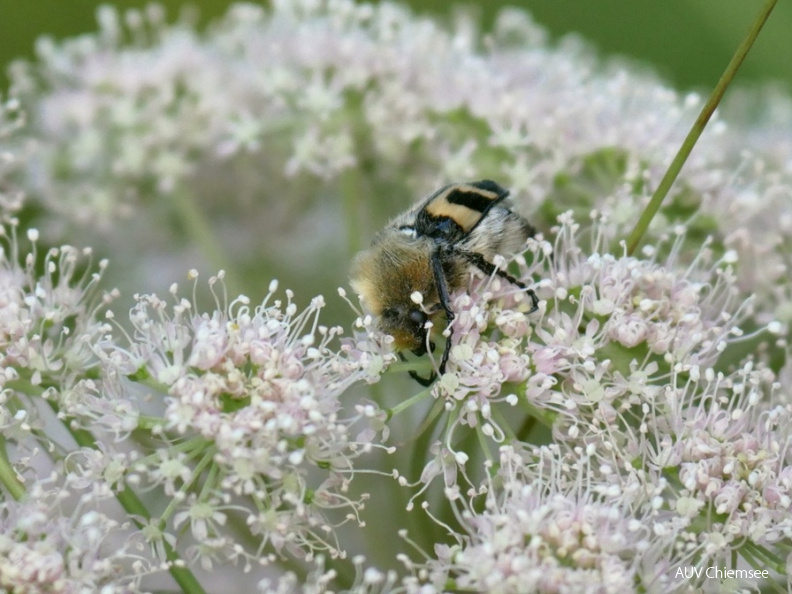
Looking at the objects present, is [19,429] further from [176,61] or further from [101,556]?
[176,61]

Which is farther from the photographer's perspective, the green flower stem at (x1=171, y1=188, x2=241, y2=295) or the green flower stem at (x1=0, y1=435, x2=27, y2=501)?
the green flower stem at (x1=171, y1=188, x2=241, y2=295)

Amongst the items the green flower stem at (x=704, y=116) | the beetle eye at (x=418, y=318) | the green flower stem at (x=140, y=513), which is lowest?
the green flower stem at (x=140, y=513)

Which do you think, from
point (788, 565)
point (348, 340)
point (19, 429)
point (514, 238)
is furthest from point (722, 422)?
point (19, 429)

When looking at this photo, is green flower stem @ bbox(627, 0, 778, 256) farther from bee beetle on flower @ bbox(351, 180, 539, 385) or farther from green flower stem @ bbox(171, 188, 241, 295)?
green flower stem @ bbox(171, 188, 241, 295)

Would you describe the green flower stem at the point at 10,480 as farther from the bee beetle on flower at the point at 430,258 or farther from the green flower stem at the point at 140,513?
the bee beetle on flower at the point at 430,258

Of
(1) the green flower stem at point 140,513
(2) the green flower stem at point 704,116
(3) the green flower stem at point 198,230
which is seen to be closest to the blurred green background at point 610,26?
(3) the green flower stem at point 198,230

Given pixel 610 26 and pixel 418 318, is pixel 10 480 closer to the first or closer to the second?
pixel 418 318

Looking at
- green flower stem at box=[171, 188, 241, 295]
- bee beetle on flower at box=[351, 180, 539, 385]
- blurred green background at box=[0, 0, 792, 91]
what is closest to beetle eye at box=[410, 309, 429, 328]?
bee beetle on flower at box=[351, 180, 539, 385]
